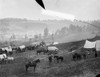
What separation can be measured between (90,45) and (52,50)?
1108 cm

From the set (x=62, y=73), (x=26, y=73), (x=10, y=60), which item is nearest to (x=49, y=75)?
(x=62, y=73)

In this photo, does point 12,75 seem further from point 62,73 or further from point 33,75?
point 62,73

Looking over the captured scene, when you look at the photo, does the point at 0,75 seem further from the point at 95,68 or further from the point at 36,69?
the point at 95,68

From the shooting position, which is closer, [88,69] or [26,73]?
[88,69]

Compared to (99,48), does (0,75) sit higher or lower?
lower

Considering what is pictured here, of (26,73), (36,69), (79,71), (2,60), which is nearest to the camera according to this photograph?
(79,71)

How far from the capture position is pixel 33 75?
87.6 feet

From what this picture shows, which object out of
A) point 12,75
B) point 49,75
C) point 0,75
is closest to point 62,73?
point 49,75

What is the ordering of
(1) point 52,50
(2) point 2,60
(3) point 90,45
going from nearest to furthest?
(2) point 2,60 < (3) point 90,45 < (1) point 52,50

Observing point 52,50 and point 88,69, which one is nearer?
point 88,69

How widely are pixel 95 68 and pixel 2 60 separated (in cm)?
2064

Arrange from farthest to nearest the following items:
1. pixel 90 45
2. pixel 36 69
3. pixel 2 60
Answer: pixel 90 45 → pixel 2 60 → pixel 36 69

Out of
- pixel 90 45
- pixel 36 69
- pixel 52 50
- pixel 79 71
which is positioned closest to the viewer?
pixel 79 71

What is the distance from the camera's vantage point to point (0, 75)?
88.8ft
